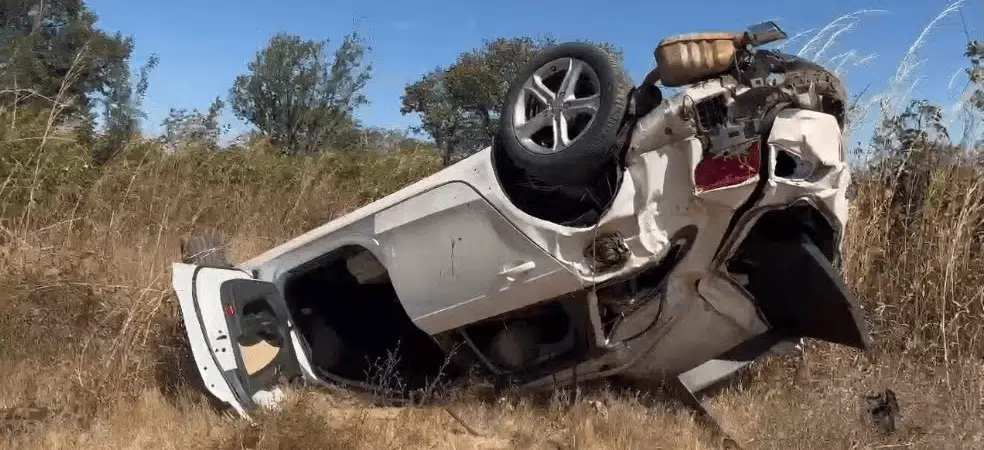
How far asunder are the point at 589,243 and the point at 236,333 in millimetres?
1751

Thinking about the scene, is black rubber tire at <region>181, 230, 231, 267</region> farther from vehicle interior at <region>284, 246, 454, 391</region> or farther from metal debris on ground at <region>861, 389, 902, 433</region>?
metal debris on ground at <region>861, 389, 902, 433</region>

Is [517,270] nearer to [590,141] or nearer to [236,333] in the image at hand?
[590,141]

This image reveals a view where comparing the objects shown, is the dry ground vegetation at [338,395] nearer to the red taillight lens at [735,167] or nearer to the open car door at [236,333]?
the open car door at [236,333]

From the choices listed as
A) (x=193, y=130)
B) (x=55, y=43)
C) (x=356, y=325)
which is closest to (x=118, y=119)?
(x=193, y=130)

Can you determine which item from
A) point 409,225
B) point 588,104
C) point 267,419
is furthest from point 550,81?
point 267,419

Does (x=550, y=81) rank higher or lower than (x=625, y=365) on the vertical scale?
higher

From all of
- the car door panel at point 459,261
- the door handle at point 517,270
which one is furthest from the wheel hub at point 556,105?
the door handle at point 517,270

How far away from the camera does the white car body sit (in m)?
3.29

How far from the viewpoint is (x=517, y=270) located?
3.62 m

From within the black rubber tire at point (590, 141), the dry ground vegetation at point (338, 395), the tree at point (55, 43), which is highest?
the tree at point (55, 43)

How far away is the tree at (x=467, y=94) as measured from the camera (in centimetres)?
1555

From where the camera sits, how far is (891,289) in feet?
16.5

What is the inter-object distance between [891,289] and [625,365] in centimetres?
218

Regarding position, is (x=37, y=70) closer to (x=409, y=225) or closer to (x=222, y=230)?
(x=222, y=230)
